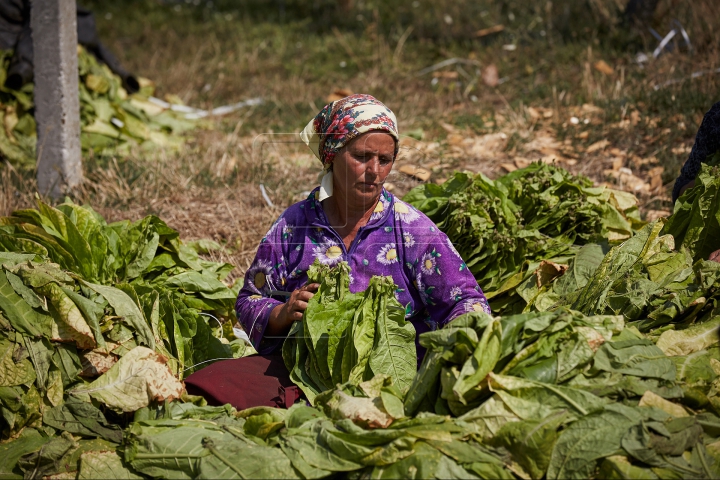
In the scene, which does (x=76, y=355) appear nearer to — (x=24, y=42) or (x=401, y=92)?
(x=24, y=42)

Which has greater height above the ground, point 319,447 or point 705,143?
point 705,143

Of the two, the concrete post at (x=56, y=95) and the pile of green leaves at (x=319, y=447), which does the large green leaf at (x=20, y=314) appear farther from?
the concrete post at (x=56, y=95)

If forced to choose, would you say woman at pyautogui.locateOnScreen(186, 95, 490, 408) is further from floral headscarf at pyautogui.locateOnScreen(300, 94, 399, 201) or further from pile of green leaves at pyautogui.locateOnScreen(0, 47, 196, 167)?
pile of green leaves at pyautogui.locateOnScreen(0, 47, 196, 167)

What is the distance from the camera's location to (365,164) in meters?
2.62

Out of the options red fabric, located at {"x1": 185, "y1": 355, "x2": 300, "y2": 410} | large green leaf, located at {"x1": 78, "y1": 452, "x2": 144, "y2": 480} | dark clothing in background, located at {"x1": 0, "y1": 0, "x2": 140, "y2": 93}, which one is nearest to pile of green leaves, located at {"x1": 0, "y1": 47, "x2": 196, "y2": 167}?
dark clothing in background, located at {"x1": 0, "y1": 0, "x2": 140, "y2": 93}

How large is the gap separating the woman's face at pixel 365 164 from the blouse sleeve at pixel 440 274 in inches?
10.0

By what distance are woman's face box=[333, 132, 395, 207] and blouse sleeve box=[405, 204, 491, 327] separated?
25 cm

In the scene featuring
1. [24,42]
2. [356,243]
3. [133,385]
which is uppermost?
[24,42]

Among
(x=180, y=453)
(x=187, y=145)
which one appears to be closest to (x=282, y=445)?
(x=180, y=453)

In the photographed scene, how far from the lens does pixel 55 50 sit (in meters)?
4.66

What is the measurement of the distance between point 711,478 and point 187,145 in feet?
17.4

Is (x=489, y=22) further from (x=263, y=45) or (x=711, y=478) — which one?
(x=711, y=478)

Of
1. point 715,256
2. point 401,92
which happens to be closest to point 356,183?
point 715,256

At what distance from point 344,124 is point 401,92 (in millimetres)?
4741
